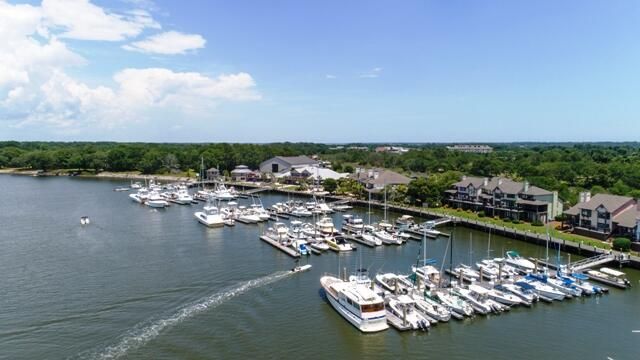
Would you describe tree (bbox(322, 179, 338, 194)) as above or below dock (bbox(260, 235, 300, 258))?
above

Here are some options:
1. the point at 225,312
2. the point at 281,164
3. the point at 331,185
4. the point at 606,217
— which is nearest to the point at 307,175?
the point at 281,164

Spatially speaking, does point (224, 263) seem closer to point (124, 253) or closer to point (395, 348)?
point (124, 253)

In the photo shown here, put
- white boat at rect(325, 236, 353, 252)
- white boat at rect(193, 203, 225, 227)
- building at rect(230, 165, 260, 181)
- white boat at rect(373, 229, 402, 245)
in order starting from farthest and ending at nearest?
building at rect(230, 165, 260, 181) < white boat at rect(193, 203, 225, 227) < white boat at rect(373, 229, 402, 245) < white boat at rect(325, 236, 353, 252)

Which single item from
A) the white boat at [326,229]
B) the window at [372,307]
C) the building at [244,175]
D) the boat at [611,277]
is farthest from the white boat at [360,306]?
the building at [244,175]

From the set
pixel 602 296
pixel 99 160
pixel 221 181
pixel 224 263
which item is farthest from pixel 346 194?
pixel 99 160

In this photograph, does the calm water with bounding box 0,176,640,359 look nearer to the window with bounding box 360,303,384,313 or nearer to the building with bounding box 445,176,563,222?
the window with bounding box 360,303,384,313

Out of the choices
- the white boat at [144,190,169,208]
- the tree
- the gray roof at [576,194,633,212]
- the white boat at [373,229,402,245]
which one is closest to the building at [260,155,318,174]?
the tree

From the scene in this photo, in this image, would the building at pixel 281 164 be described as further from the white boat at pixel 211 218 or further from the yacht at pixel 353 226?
the yacht at pixel 353 226
